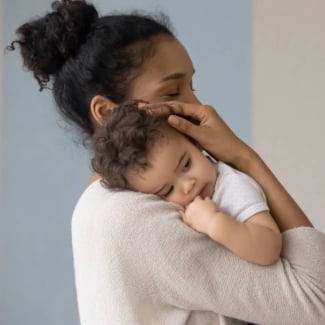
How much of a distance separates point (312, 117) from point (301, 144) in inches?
3.2

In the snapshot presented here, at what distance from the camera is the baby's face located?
967 millimetres

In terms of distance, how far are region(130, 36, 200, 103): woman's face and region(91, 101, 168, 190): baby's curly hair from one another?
82 mm

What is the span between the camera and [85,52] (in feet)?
3.65

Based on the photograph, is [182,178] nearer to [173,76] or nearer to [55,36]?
[173,76]

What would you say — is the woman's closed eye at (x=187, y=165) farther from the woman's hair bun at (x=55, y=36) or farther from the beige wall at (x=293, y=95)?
the beige wall at (x=293, y=95)

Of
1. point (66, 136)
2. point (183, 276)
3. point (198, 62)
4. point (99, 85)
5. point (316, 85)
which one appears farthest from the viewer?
point (66, 136)

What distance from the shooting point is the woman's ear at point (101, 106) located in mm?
1075

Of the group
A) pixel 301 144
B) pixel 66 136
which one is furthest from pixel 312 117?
pixel 66 136

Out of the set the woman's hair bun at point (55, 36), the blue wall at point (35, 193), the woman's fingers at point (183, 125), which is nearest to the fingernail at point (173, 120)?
the woman's fingers at point (183, 125)

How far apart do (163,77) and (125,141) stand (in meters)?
0.17

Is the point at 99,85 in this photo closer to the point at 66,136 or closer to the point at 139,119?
the point at 139,119

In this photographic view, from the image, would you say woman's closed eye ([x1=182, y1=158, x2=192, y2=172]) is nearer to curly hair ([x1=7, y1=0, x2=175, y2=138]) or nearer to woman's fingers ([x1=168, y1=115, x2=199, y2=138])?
woman's fingers ([x1=168, y1=115, x2=199, y2=138])

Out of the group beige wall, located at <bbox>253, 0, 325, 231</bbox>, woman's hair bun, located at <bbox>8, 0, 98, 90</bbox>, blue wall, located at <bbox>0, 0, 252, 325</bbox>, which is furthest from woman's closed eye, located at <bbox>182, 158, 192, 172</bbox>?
blue wall, located at <bbox>0, 0, 252, 325</bbox>

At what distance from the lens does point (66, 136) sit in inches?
92.0
